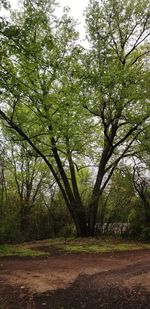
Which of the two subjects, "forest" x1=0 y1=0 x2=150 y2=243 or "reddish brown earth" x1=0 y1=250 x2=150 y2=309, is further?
"forest" x1=0 y1=0 x2=150 y2=243

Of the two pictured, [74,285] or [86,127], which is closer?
[74,285]

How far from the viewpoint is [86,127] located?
13.9m

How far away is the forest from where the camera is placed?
12.1 meters

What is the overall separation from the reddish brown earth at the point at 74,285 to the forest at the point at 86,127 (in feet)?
16.6

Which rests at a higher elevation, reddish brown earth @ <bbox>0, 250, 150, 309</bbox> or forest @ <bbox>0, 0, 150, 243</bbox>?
forest @ <bbox>0, 0, 150, 243</bbox>

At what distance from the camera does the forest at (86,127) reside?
475 inches

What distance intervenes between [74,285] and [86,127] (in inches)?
351

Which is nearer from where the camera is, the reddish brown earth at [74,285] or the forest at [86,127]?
the reddish brown earth at [74,285]

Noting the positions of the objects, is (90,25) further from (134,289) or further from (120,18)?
(134,289)

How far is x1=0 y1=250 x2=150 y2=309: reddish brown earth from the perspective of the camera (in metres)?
4.82

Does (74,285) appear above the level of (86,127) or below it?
below

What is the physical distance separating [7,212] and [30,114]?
195 inches

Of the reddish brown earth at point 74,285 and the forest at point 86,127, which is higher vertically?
the forest at point 86,127

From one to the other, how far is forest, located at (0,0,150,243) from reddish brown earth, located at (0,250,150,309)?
16.6 ft
